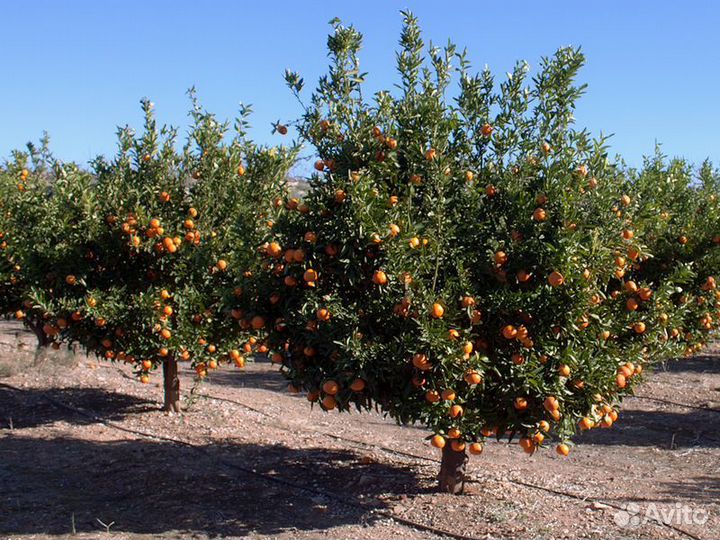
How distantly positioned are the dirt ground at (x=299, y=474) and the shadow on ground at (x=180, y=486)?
0.06 ft

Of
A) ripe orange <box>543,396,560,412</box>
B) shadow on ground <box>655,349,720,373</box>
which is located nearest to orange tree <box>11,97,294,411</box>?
ripe orange <box>543,396,560,412</box>

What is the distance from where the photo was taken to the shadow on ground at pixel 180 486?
5.26 meters

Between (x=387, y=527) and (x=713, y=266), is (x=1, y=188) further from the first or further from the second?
(x=713, y=266)

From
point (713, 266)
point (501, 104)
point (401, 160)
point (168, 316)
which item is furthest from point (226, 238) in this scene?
point (713, 266)

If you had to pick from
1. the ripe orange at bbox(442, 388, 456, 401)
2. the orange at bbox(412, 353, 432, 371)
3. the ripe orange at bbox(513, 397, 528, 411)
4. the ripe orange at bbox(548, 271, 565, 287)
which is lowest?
the ripe orange at bbox(513, 397, 528, 411)

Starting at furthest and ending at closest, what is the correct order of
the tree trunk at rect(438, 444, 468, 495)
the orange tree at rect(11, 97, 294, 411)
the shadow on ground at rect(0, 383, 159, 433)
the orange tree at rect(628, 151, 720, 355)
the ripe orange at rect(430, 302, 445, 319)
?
1. the shadow on ground at rect(0, 383, 159, 433)
2. the orange tree at rect(628, 151, 720, 355)
3. the orange tree at rect(11, 97, 294, 411)
4. the tree trunk at rect(438, 444, 468, 495)
5. the ripe orange at rect(430, 302, 445, 319)

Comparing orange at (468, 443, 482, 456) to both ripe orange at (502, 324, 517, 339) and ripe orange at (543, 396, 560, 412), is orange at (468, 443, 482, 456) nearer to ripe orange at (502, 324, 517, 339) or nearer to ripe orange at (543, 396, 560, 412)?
ripe orange at (543, 396, 560, 412)

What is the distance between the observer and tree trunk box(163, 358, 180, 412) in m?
8.20

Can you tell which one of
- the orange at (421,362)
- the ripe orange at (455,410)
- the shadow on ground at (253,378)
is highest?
the orange at (421,362)

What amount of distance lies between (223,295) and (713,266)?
17.7ft

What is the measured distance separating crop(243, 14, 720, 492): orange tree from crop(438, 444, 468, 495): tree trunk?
79 cm

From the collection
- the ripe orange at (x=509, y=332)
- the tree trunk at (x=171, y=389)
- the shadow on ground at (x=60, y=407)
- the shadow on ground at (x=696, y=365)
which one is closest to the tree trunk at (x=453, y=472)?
the ripe orange at (x=509, y=332)

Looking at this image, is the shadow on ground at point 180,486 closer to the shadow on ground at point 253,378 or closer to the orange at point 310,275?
the orange at point 310,275

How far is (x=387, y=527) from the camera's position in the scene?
16.8ft
